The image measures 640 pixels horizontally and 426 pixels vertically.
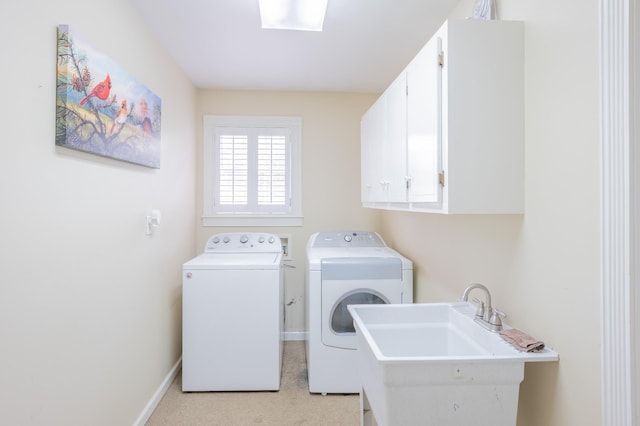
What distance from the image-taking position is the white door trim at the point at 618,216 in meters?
0.87

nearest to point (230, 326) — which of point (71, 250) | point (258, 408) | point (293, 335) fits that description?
point (258, 408)

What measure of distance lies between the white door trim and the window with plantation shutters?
249cm

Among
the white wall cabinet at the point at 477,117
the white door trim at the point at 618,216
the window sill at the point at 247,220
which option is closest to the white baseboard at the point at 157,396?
the window sill at the point at 247,220

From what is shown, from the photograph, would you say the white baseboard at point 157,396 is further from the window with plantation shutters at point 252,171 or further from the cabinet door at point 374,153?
the cabinet door at point 374,153

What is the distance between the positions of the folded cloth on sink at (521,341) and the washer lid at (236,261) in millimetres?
1497

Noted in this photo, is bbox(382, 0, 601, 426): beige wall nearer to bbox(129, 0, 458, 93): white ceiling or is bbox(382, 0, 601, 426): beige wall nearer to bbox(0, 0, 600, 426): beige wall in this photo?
bbox(0, 0, 600, 426): beige wall

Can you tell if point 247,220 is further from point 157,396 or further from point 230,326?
point 157,396

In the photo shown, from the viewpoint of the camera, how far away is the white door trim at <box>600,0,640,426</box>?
2.86 ft

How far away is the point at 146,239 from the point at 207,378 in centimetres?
108

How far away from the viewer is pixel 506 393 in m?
1.13

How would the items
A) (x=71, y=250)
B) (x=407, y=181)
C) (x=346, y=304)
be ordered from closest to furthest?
(x=71, y=250) < (x=407, y=181) < (x=346, y=304)

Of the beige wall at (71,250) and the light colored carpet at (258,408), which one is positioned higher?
the beige wall at (71,250)

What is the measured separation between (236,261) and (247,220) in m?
0.80

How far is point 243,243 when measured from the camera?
2850 mm
